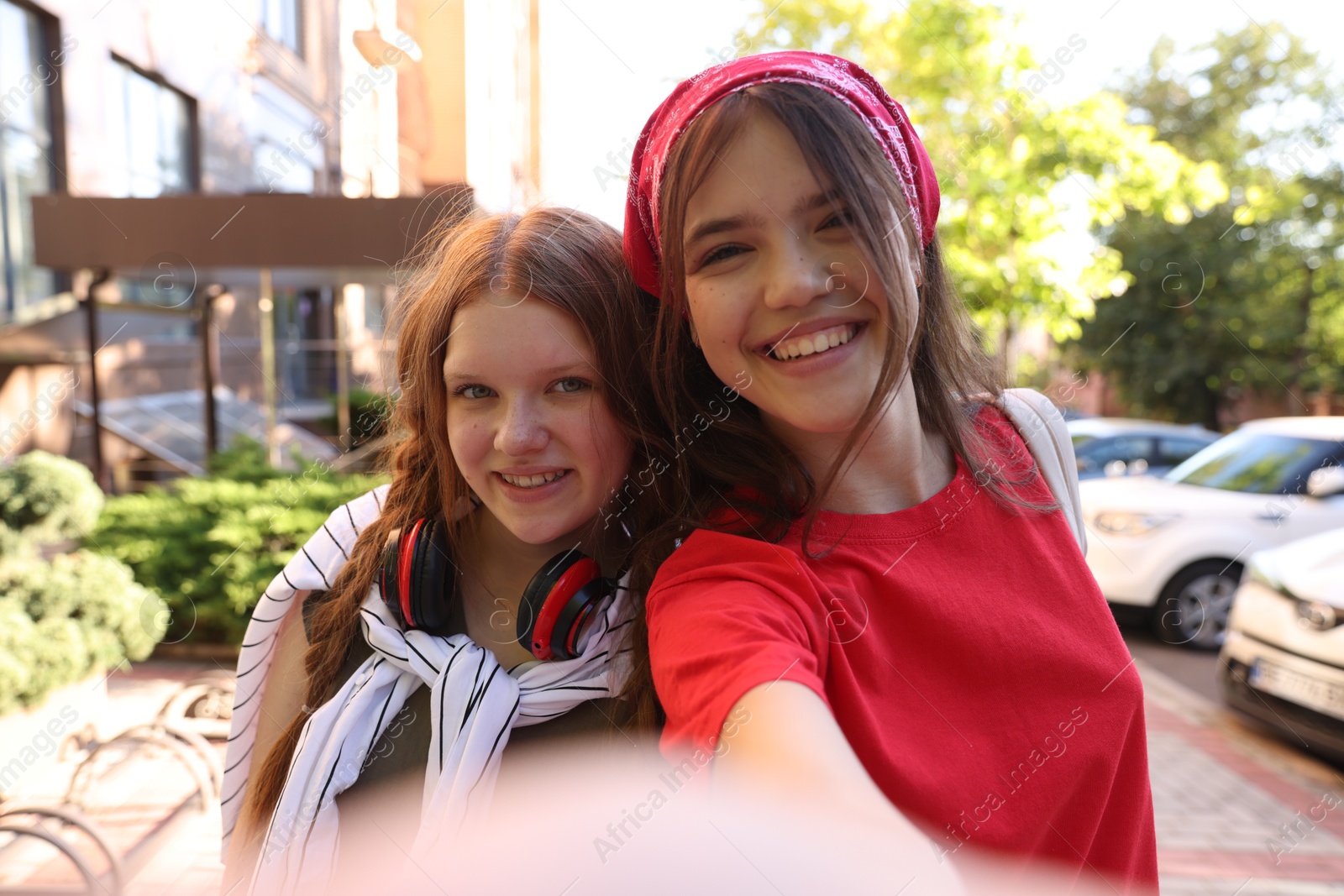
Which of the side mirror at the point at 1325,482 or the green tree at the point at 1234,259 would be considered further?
the green tree at the point at 1234,259

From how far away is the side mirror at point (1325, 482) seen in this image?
243 inches

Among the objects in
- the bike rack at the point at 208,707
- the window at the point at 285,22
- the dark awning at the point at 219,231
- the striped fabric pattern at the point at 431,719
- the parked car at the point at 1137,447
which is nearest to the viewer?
the striped fabric pattern at the point at 431,719

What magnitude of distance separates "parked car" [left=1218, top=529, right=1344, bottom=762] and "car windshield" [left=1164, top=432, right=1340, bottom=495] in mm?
1420

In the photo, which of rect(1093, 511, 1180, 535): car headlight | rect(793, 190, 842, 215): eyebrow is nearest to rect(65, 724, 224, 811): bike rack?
rect(793, 190, 842, 215): eyebrow

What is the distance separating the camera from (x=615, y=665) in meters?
1.58

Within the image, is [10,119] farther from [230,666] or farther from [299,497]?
[230,666]

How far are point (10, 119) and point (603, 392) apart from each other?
9130mm

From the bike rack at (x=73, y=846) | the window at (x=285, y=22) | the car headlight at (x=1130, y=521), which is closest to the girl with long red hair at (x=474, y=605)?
the bike rack at (x=73, y=846)

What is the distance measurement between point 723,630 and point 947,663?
334 mm

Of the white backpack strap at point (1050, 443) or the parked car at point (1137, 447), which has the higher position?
the white backpack strap at point (1050, 443)

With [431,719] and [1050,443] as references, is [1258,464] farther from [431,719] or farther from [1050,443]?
[431,719]

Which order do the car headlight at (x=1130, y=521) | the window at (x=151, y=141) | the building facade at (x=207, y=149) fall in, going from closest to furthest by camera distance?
the car headlight at (x=1130, y=521) → the building facade at (x=207, y=149) → the window at (x=151, y=141)

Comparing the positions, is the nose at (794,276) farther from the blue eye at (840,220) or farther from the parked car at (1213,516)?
the parked car at (1213,516)

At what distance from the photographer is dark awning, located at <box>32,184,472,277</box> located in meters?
6.38
